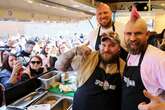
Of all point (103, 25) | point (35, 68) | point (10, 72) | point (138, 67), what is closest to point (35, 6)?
point (35, 68)

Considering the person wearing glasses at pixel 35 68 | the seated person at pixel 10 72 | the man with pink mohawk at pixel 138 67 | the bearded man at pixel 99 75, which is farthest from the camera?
the person wearing glasses at pixel 35 68

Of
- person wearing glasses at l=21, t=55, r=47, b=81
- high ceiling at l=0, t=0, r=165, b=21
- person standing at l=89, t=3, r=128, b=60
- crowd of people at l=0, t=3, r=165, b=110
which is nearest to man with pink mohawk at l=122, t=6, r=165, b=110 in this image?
crowd of people at l=0, t=3, r=165, b=110

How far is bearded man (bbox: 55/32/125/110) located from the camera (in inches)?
60.7

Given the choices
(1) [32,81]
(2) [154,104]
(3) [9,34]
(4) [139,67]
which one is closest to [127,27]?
(4) [139,67]

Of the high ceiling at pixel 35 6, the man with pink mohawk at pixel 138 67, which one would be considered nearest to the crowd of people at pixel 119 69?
the man with pink mohawk at pixel 138 67

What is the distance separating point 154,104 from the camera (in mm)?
811

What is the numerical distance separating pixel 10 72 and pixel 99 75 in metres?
1.66

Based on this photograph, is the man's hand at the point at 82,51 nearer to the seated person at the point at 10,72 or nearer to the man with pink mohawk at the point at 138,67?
the man with pink mohawk at the point at 138,67

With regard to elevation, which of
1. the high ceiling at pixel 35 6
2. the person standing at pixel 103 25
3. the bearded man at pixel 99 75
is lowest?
the bearded man at pixel 99 75

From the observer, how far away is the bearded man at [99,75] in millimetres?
1541

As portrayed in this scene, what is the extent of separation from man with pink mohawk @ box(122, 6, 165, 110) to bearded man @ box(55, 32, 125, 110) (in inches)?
3.2

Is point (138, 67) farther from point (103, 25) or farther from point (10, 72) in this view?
point (10, 72)

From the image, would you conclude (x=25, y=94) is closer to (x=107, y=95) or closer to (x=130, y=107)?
(x=107, y=95)

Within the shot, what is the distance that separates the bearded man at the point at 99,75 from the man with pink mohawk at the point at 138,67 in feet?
0.26
